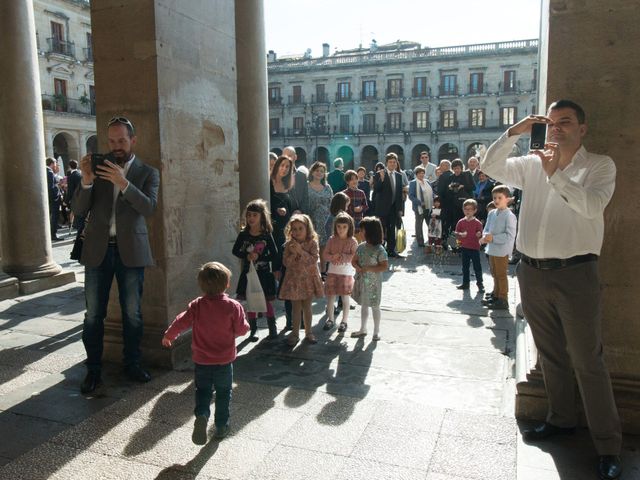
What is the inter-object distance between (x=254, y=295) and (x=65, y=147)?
35811 millimetres

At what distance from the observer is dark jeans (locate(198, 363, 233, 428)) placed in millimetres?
3230

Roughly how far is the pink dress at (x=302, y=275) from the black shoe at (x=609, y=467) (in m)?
2.80

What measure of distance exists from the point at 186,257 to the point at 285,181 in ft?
7.04

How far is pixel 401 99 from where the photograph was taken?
1962 inches

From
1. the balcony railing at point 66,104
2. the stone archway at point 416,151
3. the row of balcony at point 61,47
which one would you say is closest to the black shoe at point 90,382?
the balcony railing at point 66,104

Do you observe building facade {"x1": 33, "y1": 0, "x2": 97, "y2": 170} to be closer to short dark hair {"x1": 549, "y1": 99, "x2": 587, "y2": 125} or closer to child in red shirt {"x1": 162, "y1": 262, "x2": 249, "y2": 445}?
child in red shirt {"x1": 162, "y1": 262, "x2": 249, "y2": 445}

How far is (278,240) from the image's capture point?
6352mm

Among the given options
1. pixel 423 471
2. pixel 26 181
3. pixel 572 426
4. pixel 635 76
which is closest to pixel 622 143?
pixel 635 76

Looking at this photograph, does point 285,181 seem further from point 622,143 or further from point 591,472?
point 591,472

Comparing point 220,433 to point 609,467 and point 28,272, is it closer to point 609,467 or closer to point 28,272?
point 609,467

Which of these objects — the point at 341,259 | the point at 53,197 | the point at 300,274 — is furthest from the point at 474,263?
the point at 53,197

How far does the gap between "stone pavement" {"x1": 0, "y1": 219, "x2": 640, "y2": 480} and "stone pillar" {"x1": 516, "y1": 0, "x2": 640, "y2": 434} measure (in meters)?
0.50

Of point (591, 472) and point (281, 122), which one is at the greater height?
point (281, 122)

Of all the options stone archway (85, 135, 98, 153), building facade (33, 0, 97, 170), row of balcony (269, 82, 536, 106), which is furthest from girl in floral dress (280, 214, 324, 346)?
row of balcony (269, 82, 536, 106)
